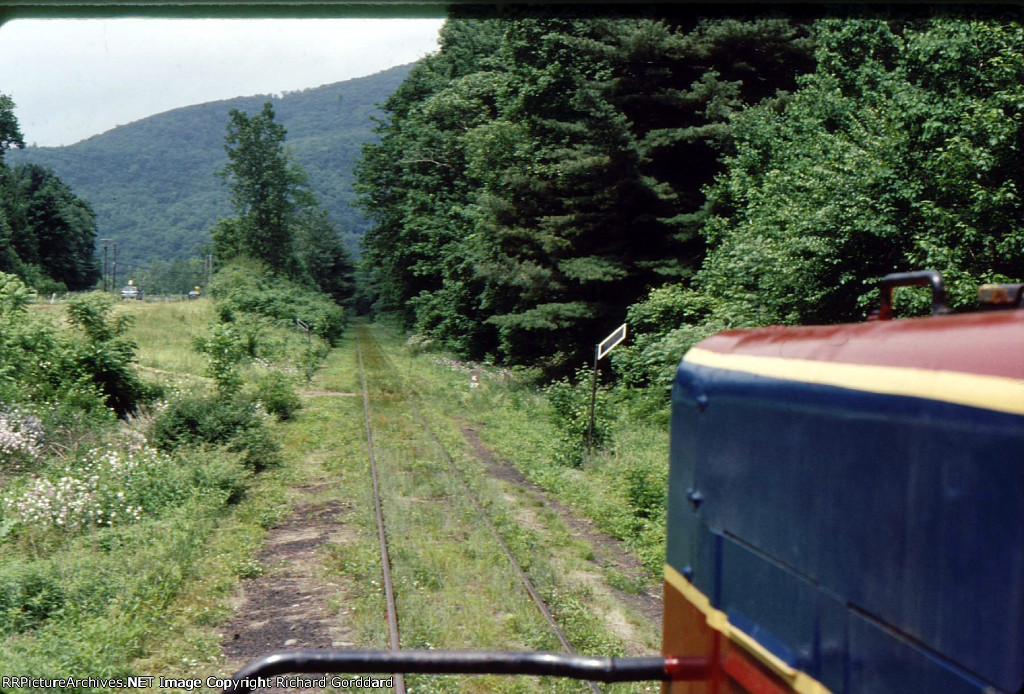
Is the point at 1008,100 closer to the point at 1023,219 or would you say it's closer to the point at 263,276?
the point at 1023,219

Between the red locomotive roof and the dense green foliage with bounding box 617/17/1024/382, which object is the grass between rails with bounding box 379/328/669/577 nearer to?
the dense green foliage with bounding box 617/17/1024/382

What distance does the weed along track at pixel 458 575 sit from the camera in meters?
6.65

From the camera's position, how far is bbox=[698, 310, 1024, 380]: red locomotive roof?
169 centimetres

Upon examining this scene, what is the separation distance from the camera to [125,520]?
30.7ft

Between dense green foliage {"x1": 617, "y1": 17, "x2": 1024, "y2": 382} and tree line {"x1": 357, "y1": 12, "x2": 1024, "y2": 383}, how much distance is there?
34 mm

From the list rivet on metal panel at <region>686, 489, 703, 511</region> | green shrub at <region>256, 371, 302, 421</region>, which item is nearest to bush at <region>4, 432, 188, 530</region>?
green shrub at <region>256, 371, 302, 421</region>

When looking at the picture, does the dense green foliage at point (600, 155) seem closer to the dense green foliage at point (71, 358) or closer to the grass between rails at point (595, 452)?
the grass between rails at point (595, 452)

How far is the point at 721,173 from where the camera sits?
59.9ft

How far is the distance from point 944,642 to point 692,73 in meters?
21.3

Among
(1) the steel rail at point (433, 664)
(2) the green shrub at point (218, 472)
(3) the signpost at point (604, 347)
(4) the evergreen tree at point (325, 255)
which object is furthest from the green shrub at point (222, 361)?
(4) the evergreen tree at point (325, 255)

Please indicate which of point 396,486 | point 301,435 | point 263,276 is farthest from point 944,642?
point 263,276

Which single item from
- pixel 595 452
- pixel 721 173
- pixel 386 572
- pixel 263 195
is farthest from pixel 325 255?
pixel 386 572

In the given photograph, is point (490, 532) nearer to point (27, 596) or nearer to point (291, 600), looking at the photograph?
point (291, 600)

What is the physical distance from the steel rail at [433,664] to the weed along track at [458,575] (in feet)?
11.8
